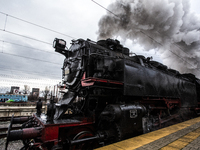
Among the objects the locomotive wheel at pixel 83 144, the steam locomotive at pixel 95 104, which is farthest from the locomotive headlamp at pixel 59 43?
the locomotive wheel at pixel 83 144

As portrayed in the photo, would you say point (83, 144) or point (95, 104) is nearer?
point (83, 144)

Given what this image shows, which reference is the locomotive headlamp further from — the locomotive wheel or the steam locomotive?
the locomotive wheel

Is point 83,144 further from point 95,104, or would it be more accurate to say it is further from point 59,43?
point 59,43

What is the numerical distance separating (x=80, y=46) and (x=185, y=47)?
39.5 feet

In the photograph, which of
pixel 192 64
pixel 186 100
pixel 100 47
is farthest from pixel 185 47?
pixel 100 47

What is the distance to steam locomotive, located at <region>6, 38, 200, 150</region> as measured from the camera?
2.90m

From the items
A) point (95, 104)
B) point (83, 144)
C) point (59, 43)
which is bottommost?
point (83, 144)

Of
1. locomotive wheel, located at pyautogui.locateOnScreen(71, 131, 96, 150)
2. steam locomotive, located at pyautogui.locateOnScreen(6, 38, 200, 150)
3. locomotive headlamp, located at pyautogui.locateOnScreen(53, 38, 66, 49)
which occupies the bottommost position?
locomotive wheel, located at pyautogui.locateOnScreen(71, 131, 96, 150)

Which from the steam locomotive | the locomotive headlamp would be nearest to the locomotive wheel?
the steam locomotive

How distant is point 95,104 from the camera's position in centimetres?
456

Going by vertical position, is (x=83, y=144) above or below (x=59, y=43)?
below

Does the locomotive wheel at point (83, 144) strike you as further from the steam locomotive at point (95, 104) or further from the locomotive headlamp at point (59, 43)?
the locomotive headlamp at point (59, 43)

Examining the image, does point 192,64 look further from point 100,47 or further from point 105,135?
point 105,135

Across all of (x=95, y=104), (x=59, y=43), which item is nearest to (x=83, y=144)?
(x=95, y=104)
